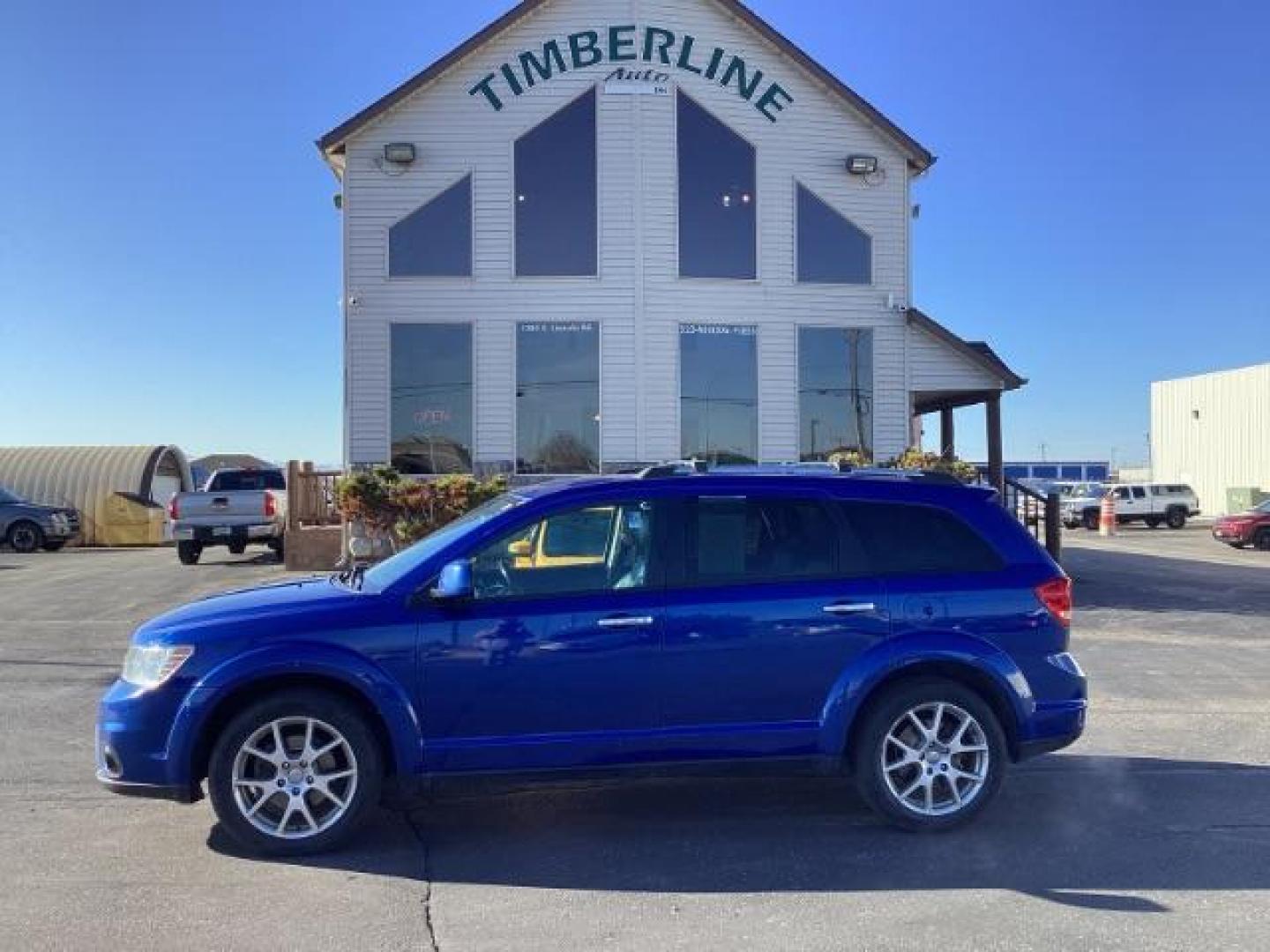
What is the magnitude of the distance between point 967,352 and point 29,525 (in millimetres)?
23846

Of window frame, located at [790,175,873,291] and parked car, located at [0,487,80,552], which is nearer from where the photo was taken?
window frame, located at [790,175,873,291]

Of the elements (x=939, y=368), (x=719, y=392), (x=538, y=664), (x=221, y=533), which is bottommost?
(x=538, y=664)

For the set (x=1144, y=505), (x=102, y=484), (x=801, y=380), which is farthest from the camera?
(x=1144, y=505)

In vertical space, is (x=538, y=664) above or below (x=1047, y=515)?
below

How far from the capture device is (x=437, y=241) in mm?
16609

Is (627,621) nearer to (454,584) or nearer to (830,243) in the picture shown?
(454,584)

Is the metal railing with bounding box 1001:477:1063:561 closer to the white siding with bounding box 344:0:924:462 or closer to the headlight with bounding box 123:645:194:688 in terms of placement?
the white siding with bounding box 344:0:924:462

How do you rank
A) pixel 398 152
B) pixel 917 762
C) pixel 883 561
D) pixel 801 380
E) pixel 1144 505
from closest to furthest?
1. pixel 917 762
2. pixel 883 561
3. pixel 398 152
4. pixel 801 380
5. pixel 1144 505

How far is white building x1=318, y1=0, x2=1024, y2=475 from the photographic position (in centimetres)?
1645

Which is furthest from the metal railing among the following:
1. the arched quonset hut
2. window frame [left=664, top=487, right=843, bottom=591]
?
the arched quonset hut

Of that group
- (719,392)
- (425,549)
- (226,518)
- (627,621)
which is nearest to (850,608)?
(627,621)

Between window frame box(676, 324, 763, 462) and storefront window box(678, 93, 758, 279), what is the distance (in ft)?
1.48

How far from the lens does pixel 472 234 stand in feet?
54.5

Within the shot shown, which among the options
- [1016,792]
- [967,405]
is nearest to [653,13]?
[967,405]
